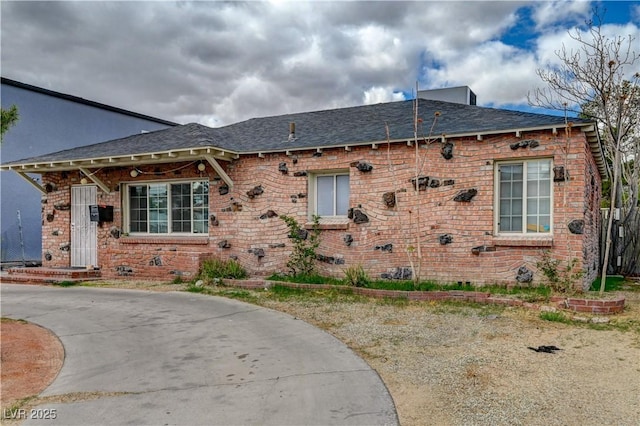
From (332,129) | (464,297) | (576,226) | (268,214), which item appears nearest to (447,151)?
(576,226)

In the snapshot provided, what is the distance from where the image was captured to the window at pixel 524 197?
8.43 metres

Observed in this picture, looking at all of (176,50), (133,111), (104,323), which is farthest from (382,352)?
(133,111)

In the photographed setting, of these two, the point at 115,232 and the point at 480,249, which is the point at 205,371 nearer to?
the point at 480,249

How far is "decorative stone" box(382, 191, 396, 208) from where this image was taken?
9.42 meters

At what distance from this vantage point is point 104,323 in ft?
22.3

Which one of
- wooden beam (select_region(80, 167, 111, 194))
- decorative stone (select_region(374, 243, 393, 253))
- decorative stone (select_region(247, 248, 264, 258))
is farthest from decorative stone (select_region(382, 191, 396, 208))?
wooden beam (select_region(80, 167, 111, 194))

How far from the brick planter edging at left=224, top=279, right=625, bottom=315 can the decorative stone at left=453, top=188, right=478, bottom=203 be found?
1881 millimetres

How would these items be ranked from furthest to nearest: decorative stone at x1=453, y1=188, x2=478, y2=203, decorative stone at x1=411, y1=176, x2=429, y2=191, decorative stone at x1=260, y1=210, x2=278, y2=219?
decorative stone at x1=260, y1=210, x2=278, y2=219 < decorative stone at x1=411, y1=176, x2=429, y2=191 < decorative stone at x1=453, y1=188, x2=478, y2=203

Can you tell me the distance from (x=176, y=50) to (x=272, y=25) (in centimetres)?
402

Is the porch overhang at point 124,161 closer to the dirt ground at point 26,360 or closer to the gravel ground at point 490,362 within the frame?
the gravel ground at point 490,362

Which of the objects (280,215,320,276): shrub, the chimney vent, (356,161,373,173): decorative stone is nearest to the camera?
(356,161,373,173): decorative stone

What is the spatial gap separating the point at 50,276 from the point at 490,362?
36.8 feet

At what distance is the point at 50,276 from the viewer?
38.3 feet

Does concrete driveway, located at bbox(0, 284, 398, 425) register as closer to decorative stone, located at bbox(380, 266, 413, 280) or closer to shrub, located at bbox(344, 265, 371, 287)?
shrub, located at bbox(344, 265, 371, 287)
